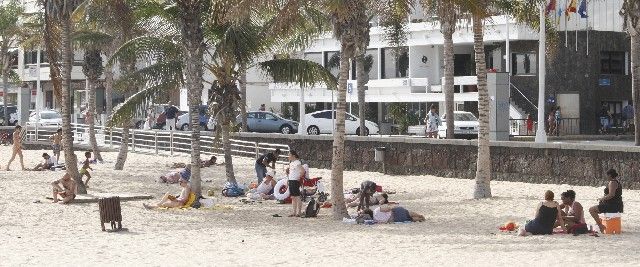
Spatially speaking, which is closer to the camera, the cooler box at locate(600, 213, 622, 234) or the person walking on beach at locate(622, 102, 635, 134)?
the cooler box at locate(600, 213, 622, 234)

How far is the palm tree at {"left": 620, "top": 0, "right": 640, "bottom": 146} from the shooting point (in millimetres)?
31453

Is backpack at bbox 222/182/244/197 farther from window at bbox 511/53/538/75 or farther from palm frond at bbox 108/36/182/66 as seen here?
window at bbox 511/53/538/75

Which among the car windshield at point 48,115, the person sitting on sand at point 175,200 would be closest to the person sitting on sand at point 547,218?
the person sitting on sand at point 175,200

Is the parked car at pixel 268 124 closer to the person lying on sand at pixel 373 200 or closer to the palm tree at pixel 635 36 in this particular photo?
the palm tree at pixel 635 36

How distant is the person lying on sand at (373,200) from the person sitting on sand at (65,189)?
5922mm

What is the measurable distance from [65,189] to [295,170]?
19.8ft

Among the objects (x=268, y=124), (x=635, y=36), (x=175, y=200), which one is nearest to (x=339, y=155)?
(x=175, y=200)

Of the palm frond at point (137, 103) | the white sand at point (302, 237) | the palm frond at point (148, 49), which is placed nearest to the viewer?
the white sand at point (302, 237)

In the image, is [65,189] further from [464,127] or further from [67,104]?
[464,127]

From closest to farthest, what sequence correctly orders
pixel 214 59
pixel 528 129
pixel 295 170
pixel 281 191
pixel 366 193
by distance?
pixel 366 193, pixel 295 170, pixel 281 191, pixel 214 59, pixel 528 129

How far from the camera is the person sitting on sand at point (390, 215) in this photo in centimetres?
2112

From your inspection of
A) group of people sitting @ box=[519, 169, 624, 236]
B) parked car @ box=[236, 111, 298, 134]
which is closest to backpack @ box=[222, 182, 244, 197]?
group of people sitting @ box=[519, 169, 624, 236]

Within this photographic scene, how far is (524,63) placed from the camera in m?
51.8

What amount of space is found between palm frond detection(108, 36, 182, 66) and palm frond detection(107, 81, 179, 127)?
0.88m
